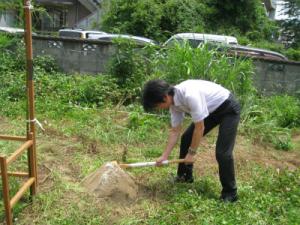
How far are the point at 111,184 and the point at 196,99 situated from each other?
110cm

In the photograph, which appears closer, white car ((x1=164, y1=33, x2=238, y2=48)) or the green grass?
the green grass

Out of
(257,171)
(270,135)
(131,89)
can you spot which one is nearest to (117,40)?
(131,89)

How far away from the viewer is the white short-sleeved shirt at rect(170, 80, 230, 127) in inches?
144

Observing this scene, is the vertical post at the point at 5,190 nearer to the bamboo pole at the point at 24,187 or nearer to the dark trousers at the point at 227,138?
the bamboo pole at the point at 24,187

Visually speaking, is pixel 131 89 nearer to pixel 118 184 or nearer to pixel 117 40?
pixel 117 40

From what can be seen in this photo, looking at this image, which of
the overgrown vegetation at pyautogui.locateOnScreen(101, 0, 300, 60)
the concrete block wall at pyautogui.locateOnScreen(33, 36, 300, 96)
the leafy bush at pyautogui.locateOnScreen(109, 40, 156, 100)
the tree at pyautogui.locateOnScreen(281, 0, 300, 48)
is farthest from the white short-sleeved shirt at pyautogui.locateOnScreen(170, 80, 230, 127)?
the tree at pyautogui.locateOnScreen(281, 0, 300, 48)

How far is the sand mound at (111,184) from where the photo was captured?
3902 mm

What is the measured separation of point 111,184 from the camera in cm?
392

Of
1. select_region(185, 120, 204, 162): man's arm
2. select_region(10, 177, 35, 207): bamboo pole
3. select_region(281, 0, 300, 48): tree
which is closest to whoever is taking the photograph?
select_region(10, 177, 35, 207): bamboo pole

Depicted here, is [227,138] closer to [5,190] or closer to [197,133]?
[197,133]

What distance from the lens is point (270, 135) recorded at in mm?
6336

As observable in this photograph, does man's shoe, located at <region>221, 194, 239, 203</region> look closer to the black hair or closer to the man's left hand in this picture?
the man's left hand

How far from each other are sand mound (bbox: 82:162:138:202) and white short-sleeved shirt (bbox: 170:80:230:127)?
0.70 meters

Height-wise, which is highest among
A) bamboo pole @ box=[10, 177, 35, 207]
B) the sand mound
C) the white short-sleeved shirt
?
the white short-sleeved shirt
